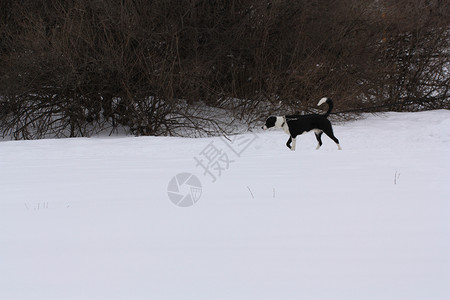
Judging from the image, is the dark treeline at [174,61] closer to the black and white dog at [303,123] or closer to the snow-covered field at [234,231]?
the black and white dog at [303,123]

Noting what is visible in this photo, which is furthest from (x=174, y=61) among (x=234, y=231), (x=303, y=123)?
(x=234, y=231)

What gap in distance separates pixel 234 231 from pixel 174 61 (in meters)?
9.18

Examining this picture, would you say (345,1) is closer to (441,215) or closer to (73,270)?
(441,215)

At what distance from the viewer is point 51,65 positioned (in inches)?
472

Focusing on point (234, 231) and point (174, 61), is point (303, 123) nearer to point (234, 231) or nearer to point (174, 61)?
point (234, 231)

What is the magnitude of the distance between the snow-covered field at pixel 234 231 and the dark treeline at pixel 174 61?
5965 mm

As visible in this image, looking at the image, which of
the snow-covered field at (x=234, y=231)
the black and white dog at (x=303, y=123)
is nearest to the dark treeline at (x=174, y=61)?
the black and white dog at (x=303, y=123)

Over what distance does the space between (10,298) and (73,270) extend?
14.5 inches

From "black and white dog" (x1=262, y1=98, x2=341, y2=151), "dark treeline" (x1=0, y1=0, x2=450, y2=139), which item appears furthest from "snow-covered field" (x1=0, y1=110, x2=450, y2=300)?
"dark treeline" (x1=0, y1=0, x2=450, y2=139)

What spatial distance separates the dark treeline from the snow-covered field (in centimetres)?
597

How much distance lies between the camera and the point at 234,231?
3.35m

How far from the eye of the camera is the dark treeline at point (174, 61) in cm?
1206

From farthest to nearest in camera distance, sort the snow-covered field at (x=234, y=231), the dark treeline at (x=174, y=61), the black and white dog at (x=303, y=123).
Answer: the dark treeline at (x=174, y=61)
the black and white dog at (x=303, y=123)
the snow-covered field at (x=234, y=231)

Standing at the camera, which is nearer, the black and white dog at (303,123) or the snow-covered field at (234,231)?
the snow-covered field at (234,231)
